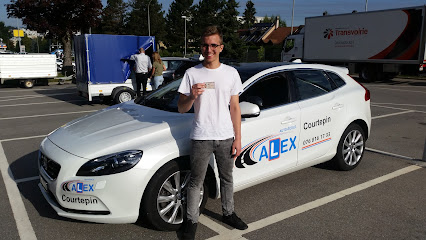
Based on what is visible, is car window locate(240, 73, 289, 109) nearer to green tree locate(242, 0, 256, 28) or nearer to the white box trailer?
the white box trailer

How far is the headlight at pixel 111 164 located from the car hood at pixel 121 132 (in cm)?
5

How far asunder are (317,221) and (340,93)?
186 cm

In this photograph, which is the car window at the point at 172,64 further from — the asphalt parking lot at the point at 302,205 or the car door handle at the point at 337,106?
the car door handle at the point at 337,106

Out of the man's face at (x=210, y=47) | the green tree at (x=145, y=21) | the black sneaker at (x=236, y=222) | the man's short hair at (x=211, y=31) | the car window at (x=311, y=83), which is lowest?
the black sneaker at (x=236, y=222)

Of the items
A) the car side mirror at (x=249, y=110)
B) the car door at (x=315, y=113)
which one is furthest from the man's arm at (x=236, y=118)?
the car door at (x=315, y=113)

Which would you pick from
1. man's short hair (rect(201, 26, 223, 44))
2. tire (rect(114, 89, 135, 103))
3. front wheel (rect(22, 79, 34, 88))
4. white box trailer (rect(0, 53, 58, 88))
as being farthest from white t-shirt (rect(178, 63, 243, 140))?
front wheel (rect(22, 79, 34, 88))

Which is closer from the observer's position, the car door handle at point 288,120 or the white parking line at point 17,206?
the white parking line at point 17,206

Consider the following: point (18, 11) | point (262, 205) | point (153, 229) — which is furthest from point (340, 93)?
point (18, 11)

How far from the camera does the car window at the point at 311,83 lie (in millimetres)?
4355

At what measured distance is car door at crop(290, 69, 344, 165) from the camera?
4230 millimetres

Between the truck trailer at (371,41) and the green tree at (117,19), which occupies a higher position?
the green tree at (117,19)

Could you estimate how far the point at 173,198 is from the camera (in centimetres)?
331

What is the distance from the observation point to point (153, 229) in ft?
11.1

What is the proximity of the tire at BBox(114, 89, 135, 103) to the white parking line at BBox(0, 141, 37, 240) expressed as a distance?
18.8ft
